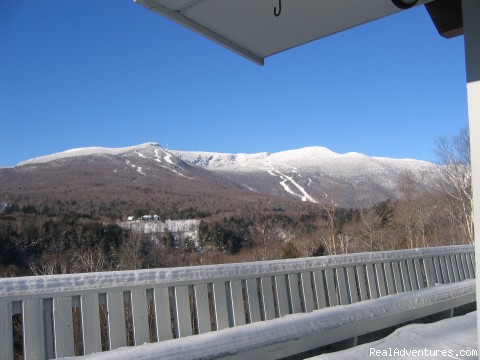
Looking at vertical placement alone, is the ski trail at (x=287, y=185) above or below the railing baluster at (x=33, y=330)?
above

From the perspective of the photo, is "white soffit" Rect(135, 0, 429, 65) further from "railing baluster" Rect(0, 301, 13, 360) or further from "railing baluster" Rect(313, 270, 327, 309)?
"railing baluster" Rect(313, 270, 327, 309)

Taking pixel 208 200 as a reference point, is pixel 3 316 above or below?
below

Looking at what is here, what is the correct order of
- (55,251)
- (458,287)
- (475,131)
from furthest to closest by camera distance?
(55,251) → (458,287) → (475,131)

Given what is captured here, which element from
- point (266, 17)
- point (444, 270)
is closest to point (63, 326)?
point (266, 17)

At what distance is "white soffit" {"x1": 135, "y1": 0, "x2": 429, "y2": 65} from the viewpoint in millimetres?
2205

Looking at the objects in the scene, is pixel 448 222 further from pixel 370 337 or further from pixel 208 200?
pixel 208 200

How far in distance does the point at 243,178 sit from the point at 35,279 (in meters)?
99.6

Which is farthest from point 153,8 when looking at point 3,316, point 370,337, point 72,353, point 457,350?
point 370,337

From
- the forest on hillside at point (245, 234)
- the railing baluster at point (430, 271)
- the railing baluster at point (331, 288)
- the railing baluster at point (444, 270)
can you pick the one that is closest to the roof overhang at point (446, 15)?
the railing baluster at point (331, 288)

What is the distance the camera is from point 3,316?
219cm

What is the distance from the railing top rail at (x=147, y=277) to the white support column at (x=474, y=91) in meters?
1.70

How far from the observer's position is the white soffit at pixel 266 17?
2.21 meters

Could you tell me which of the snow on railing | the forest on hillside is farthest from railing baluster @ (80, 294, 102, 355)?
the forest on hillside

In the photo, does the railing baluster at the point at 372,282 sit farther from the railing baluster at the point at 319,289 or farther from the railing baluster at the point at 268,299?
the railing baluster at the point at 268,299
